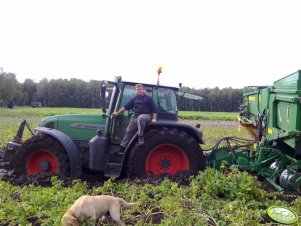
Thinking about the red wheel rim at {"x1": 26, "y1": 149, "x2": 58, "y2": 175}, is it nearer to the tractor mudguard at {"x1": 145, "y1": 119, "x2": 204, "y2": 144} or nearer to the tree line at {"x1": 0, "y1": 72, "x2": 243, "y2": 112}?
the tractor mudguard at {"x1": 145, "y1": 119, "x2": 204, "y2": 144}

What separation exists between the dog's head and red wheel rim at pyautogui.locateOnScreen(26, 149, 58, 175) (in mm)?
3272

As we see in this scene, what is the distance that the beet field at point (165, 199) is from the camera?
489cm

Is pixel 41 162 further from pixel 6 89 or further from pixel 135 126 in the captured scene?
pixel 6 89

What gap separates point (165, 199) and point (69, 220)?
1414 mm

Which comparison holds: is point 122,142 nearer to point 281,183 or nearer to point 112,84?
point 112,84

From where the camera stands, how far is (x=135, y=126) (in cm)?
751

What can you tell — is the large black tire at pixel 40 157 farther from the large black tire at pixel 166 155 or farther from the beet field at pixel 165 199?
the large black tire at pixel 166 155

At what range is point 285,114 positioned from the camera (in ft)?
23.2

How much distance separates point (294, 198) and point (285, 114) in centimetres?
152

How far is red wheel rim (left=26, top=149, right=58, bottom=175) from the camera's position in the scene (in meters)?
7.68

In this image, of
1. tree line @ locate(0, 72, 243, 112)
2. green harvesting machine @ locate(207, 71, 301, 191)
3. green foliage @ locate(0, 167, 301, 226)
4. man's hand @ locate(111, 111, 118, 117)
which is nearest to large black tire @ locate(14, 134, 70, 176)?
green foliage @ locate(0, 167, 301, 226)

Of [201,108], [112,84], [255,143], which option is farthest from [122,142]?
[201,108]

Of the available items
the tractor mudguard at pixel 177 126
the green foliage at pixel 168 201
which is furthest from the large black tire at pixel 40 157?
the tractor mudguard at pixel 177 126

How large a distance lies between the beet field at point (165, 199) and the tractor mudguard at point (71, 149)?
1.83 ft
